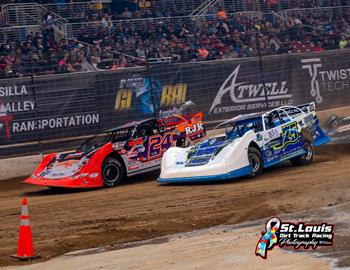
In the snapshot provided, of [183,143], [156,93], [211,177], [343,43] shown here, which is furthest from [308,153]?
[343,43]

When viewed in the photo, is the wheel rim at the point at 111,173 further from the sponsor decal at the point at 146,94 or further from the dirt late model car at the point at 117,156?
the sponsor decal at the point at 146,94

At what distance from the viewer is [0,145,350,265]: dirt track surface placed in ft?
32.2

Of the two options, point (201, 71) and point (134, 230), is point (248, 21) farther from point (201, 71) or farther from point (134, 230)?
point (134, 230)

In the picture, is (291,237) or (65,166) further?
(65,166)

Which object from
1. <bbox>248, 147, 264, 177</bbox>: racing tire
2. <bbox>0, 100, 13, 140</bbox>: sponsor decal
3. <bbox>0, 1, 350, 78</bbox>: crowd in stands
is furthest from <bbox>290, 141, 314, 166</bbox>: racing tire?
<bbox>0, 100, 13, 140</bbox>: sponsor decal

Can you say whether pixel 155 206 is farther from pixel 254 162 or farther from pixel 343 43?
pixel 343 43

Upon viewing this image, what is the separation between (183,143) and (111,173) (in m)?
1.90

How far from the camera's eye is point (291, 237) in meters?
7.93

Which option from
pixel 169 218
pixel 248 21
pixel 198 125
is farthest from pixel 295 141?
pixel 248 21

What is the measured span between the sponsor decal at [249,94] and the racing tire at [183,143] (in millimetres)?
3781

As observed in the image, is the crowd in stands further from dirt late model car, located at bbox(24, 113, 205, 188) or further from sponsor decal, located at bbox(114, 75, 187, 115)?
dirt late model car, located at bbox(24, 113, 205, 188)

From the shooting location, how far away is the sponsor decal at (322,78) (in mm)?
22016

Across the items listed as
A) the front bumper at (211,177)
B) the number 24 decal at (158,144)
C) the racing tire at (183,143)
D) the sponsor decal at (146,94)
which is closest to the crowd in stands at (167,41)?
the sponsor decal at (146,94)

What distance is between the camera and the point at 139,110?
760 inches
